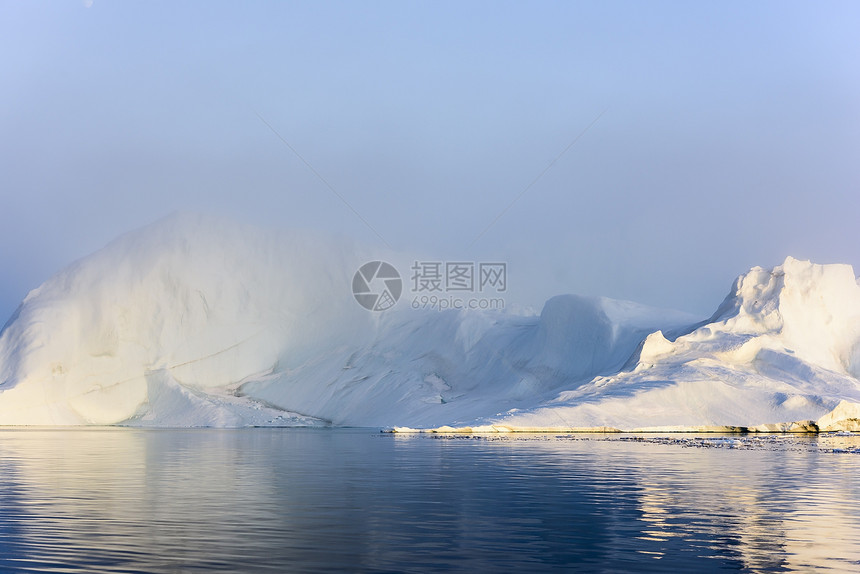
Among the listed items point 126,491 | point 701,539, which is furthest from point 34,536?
point 701,539

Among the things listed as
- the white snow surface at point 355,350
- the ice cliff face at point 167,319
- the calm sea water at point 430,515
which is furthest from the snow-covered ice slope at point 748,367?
the ice cliff face at point 167,319

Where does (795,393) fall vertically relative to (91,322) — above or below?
below

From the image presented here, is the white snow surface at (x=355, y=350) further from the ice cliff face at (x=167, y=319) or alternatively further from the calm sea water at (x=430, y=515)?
the calm sea water at (x=430, y=515)

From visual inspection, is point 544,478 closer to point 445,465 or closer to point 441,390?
point 445,465

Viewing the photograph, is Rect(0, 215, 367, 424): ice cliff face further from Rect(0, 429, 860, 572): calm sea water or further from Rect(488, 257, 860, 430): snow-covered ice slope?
Rect(0, 429, 860, 572): calm sea water

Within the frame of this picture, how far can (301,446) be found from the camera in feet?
123

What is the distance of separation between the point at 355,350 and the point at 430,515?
6496 centimetres

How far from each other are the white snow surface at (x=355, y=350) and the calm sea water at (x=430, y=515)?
26.3 m

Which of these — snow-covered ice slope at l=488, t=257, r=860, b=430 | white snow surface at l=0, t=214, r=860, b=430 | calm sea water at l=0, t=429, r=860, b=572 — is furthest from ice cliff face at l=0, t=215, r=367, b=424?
calm sea water at l=0, t=429, r=860, b=572

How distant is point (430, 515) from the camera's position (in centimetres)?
1466

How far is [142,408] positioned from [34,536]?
64.7 metres

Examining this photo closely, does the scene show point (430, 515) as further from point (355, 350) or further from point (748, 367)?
point (355, 350)

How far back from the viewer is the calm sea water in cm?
1062

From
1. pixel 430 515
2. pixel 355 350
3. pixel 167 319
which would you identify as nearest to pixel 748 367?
pixel 355 350
